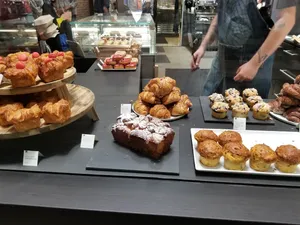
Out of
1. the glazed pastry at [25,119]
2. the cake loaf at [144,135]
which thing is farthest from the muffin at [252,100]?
the glazed pastry at [25,119]

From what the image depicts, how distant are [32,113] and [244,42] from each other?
153 centimetres

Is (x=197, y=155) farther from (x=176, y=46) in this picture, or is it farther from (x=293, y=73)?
(x=176, y=46)

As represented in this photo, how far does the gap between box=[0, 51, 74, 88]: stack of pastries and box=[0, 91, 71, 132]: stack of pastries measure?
0.09 meters

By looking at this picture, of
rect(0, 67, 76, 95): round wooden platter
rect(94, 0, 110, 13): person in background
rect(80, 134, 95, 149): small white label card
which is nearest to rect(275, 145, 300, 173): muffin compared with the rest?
rect(80, 134, 95, 149): small white label card

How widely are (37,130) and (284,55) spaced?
3.23m

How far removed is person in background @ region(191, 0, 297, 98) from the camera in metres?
1.62

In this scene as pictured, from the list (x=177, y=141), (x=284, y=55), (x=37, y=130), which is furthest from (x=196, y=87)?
(x=37, y=130)

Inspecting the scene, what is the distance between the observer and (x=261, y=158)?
895 millimetres

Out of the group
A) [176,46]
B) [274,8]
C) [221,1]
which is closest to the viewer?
[274,8]

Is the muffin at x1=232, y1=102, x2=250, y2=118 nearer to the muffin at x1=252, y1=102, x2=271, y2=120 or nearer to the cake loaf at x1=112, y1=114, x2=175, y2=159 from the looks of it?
the muffin at x1=252, y1=102, x2=271, y2=120

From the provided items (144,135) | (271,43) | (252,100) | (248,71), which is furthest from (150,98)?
(271,43)

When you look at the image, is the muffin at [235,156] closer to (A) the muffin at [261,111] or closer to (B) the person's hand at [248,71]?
(A) the muffin at [261,111]

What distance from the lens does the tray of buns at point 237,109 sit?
1.28 metres

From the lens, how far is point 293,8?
160 cm
